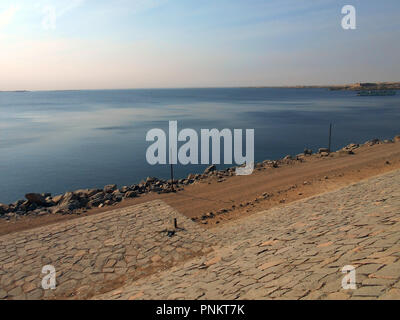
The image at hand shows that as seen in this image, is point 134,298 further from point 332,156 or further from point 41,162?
point 41,162

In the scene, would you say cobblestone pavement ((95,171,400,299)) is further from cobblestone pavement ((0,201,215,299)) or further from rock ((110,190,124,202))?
rock ((110,190,124,202))

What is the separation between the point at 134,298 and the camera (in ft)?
22.0

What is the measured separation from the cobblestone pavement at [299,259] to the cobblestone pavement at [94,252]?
2.11 ft

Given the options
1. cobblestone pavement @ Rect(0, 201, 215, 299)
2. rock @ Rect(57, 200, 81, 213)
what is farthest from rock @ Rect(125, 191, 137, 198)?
cobblestone pavement @ Rect(0, 201, 215, 299)

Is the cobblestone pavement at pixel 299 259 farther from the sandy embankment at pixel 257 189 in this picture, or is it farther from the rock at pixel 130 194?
the rock at pixel 130 194

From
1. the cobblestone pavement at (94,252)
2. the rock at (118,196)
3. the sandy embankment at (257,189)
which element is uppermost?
the sandy embankment at (257,189)

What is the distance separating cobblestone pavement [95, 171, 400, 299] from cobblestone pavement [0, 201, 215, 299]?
0.64 m

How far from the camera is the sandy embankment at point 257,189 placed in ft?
42.6

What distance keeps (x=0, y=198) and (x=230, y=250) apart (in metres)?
20.7

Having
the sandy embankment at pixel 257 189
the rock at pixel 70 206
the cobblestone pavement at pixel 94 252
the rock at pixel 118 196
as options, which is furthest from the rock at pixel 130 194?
the cobblestone pavement at pixel 94 252

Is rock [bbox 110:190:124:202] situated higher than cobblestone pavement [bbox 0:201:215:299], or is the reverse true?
rock [bbox 110:190:124:202]

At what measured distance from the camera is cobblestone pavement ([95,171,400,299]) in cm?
511

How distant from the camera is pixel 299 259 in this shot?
21.9 feet

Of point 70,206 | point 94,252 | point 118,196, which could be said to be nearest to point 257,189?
point 118,196
